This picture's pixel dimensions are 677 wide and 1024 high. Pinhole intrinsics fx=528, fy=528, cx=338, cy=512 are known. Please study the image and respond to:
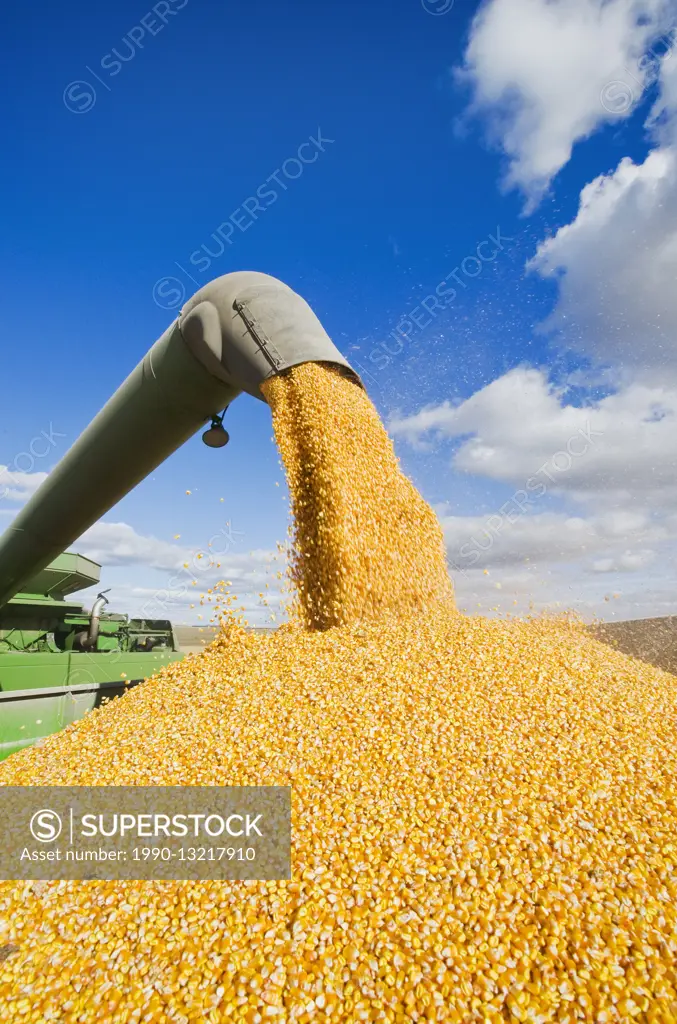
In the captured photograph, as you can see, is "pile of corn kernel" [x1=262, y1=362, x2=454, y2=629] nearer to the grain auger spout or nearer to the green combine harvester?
the grain auger spout

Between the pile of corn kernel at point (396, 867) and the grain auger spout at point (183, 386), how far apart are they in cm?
313

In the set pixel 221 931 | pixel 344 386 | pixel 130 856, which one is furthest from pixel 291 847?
pixel 344 386

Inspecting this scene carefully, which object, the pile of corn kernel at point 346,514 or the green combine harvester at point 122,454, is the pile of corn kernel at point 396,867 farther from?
the green combine harvester at point 122,454

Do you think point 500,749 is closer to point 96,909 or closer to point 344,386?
point 96,909

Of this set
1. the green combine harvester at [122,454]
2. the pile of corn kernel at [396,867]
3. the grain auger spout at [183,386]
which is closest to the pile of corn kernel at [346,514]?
the grain auger spout at [183,386]

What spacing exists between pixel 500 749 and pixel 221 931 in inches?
72.2

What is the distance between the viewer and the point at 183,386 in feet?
19.2

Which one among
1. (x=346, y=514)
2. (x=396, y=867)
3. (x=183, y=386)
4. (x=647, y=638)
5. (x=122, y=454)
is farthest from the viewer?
(x=647, y=638)

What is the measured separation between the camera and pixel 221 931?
7.85 ft

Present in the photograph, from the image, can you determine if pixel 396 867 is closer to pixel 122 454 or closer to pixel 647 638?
pixel 122 454

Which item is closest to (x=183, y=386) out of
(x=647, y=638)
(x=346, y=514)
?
(x=346, y=514)

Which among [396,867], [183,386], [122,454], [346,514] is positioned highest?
[183,386]

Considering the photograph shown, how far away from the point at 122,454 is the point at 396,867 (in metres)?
5.37

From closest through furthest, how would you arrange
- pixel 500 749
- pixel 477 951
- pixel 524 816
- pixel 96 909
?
pixel 477 951, pixel 96 909, pixel 524 816, pixel 500 749
